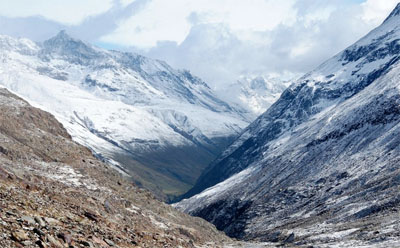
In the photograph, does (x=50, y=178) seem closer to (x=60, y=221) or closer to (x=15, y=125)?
(x=15, y=125)

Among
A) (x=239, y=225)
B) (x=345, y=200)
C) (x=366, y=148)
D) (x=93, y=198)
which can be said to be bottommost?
(x=239, y=225)

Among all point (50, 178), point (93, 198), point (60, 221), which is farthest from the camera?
point (50, 178)

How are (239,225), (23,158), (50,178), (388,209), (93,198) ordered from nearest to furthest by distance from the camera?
(93,198) < (50,178) < (23,158) < (388,209) < (239,225)

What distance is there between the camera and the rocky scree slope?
35.5 m

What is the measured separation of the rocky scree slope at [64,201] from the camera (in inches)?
1399

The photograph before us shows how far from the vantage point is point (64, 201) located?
192ft

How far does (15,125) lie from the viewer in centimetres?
10894

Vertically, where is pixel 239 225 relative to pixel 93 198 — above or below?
below

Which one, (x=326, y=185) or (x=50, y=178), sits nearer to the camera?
(x=50, y=178)

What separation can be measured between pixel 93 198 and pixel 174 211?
1380 inches

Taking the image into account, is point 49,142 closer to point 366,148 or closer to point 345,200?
point 345,200

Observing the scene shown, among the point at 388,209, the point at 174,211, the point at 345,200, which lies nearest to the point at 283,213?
the point at 345,200

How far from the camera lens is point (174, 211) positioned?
357 ft

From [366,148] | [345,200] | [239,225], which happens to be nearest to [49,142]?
[345,200]
